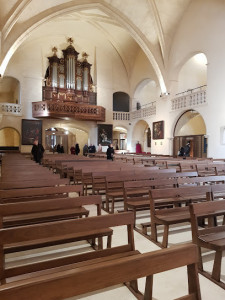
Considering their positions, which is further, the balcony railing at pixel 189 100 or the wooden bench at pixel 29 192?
the balcony railing at pixel 189 100

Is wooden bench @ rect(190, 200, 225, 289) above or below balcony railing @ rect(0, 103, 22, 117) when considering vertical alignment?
below

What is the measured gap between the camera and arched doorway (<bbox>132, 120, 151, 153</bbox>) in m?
21.3

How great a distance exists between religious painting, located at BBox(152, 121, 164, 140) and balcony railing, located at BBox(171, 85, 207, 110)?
65.1 inches

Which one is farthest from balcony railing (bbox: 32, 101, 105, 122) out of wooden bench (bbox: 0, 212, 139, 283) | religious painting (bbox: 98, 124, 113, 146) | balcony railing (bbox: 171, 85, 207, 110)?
wooden bench (bbox: 0, 212, 139, 283)

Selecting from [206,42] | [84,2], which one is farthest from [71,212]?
[84,2]

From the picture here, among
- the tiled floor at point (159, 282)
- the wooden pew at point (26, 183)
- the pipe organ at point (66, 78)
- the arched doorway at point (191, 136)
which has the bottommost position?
the tiled floor at point (159, 282)

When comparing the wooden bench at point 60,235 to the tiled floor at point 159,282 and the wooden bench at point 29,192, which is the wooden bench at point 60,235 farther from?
the wooden bench at point 29,192

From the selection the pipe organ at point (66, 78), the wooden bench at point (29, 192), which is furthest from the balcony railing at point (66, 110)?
the wooden bench at point (29, 192)

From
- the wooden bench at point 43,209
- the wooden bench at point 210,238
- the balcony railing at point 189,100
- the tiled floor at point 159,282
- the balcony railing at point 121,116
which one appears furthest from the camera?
the balcony railing at point 121,116

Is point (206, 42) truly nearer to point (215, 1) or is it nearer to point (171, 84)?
point (215, 1)

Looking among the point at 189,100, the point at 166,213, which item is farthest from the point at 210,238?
the point at 189,100

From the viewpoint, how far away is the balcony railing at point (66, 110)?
Result: 56.4 ft

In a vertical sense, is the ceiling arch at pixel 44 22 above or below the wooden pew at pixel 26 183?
above

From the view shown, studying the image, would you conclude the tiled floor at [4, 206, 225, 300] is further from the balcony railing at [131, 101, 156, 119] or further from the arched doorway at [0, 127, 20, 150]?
the arched doorway at [0, 127, 20, 150]
